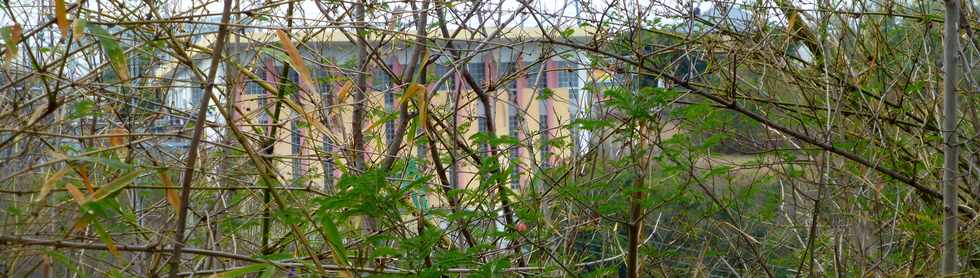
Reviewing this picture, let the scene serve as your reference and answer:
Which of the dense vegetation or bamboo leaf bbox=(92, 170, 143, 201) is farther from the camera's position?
the dense vegetation

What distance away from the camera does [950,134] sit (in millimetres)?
2299

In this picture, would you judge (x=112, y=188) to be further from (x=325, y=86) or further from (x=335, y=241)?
(x=325, y=86)

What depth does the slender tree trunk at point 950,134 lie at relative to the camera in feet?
7.36

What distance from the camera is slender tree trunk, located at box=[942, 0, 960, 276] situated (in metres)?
2.24

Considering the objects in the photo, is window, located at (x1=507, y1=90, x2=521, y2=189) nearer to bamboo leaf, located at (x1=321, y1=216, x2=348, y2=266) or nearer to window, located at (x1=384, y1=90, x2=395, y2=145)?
window, located at (x1=384, y1=90, x2=395, y2=145)

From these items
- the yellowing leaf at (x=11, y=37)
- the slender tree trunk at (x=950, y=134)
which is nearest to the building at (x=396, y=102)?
the yellowing leaf at (x=11, y=37)

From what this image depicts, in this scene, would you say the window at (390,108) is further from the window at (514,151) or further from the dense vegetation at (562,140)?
the window at (514,151)

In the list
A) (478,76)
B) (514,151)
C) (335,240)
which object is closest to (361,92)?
(514,151)

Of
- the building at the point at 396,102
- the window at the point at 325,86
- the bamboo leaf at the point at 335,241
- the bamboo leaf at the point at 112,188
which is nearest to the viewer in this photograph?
the bamboo leaf at the point at 112,188

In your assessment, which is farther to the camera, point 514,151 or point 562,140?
point 514,151

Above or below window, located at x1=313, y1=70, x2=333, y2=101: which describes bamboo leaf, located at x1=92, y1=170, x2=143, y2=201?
below

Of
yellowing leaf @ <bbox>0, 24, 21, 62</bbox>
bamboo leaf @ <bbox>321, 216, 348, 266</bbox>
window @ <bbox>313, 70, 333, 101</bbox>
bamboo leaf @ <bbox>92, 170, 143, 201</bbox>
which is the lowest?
bamboo leaf @ <bbox>321, 216, 348, 266</bbox>

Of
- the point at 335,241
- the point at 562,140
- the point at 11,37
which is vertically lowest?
the point at 335,241

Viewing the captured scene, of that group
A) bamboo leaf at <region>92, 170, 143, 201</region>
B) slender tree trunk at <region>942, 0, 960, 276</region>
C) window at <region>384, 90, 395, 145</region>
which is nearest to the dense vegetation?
slender tree trunk at <region>942, 0, 960, 276</region>
